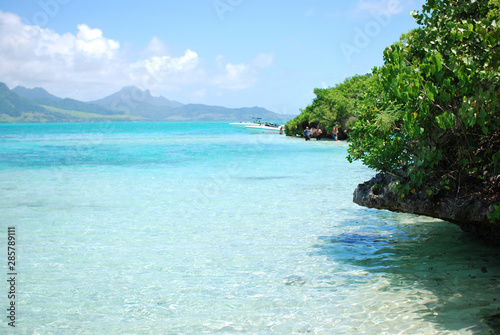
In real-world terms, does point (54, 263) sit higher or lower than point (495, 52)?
lower

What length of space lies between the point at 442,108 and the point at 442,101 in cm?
19

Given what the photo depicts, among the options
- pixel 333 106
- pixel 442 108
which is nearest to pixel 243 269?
pixel 442 108

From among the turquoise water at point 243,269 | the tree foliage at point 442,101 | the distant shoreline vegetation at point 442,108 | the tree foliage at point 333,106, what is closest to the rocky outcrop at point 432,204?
the distant shoreline vegetation at point 442,108

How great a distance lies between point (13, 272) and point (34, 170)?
18730 millimetres

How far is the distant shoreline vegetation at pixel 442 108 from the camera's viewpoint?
517 cm

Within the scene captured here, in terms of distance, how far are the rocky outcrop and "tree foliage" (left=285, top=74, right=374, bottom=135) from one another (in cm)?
3999

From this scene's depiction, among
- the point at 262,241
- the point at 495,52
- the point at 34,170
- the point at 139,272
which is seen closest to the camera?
the point at 495,52

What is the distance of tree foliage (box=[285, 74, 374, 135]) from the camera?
5008 centimetres

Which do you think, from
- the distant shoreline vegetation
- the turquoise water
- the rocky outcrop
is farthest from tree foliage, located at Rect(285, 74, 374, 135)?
the distant shoreline vegetation

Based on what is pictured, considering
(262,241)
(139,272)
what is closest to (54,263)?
(139,272)

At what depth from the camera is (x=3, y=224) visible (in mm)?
11125

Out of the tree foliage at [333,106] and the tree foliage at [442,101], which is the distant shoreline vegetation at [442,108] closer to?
the tree foliage at [442,101]

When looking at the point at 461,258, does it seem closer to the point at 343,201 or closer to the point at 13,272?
the point at 343,201

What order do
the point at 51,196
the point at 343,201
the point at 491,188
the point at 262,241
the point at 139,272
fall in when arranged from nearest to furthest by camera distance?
the point at 491,188 → the point at 139,272 → the point at 262,241 → the point at 343,201 → the point at 51,196
